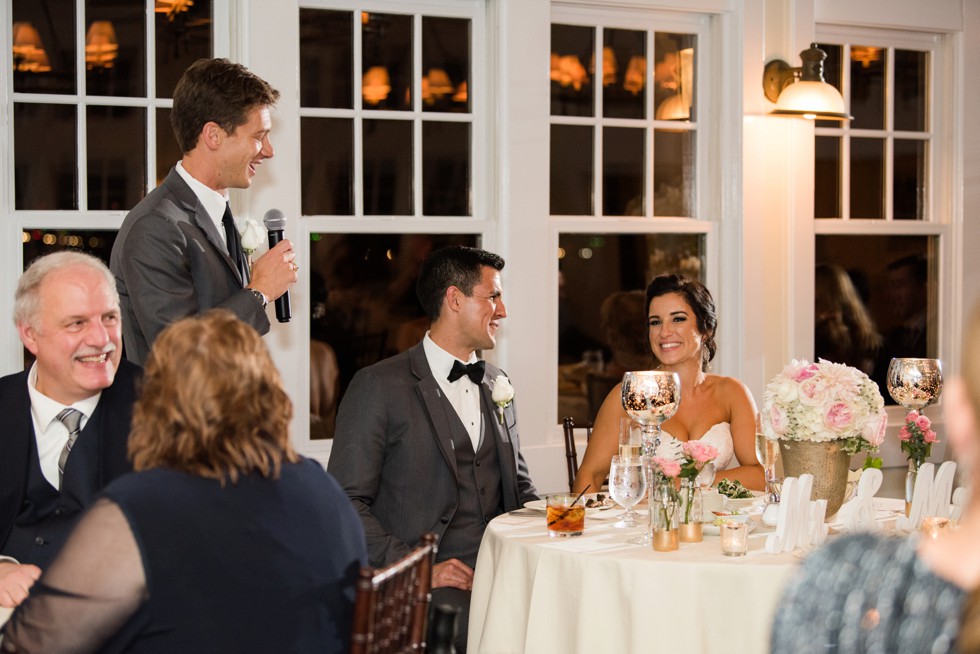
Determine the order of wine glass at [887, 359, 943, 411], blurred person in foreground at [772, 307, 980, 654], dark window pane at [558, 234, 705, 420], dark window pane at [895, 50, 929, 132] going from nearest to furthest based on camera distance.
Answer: blurred person in foreground at [772, 307, 980, 654] → wine glass at [887, 359, 943, 411] → dark window pane at [558, 234, 705, 420] → dark window pane at [895, 50, 929, 132]

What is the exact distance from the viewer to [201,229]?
10.7 ft

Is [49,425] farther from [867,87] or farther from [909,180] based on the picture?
[909,180]

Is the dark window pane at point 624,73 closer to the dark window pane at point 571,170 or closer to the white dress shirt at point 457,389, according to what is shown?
the dark window pane at point 571,170

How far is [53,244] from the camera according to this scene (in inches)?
153

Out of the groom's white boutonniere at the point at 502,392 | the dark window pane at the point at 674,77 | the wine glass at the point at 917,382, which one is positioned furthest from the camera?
the dark window pane at the point at 674,77

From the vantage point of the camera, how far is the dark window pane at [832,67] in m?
4.97

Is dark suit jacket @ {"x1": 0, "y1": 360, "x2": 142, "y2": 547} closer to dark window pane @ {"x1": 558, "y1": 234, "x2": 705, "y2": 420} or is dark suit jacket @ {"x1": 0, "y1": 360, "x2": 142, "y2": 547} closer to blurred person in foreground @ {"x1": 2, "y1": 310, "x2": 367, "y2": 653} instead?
blurred person in foreground @ {"x1": 2, "y1": 310, "x2": 367, "y2": 653}

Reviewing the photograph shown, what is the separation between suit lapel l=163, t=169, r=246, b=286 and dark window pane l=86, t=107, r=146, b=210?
727 mm

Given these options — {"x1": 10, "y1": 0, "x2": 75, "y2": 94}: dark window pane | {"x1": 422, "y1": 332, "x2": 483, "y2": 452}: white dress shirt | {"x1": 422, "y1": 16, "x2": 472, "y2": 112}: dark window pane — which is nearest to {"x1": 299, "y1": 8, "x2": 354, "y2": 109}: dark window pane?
Result: {"x1": 422, "y1": 16, "x2": 472, "y2": 112}: dark window pane

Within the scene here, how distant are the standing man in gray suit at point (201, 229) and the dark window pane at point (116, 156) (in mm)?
691

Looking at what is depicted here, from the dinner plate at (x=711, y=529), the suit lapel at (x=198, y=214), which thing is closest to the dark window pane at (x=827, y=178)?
the dinner plate at (x=711, y=529)

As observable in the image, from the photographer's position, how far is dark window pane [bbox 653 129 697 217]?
187 inches

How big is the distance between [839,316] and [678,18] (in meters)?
1.41

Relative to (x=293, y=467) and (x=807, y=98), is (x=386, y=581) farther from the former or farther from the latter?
(x=807, y=98)
